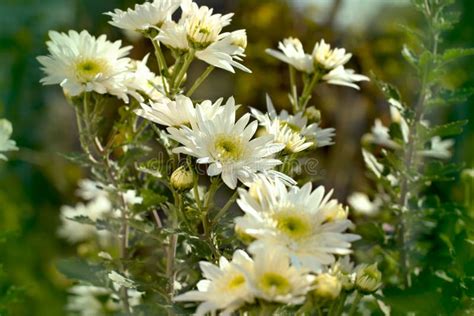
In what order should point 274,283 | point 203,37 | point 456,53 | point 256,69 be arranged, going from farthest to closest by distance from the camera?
point 256,69 < point 456,53 < point 203,37 < point 274,283

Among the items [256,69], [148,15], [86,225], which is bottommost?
[86,225]

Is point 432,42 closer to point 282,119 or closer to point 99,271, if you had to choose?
point 282,119

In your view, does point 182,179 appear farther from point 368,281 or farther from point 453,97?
point 453,97

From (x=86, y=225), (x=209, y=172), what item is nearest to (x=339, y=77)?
(x=209, y=172)

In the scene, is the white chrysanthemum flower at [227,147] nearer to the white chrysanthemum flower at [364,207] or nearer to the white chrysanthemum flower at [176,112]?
the white chrysanthemum flower at [176,112]

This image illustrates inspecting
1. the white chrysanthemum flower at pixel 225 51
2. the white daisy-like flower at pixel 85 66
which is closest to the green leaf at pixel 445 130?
the white chrysanthemum flower at pixel 225 51

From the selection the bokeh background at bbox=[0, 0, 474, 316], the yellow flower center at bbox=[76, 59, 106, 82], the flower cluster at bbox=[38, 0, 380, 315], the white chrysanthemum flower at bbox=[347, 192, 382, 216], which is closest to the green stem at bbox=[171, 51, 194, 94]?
the flower cluster at bbox=[38, 0, 380, 315]

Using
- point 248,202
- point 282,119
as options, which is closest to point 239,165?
point 248,202
